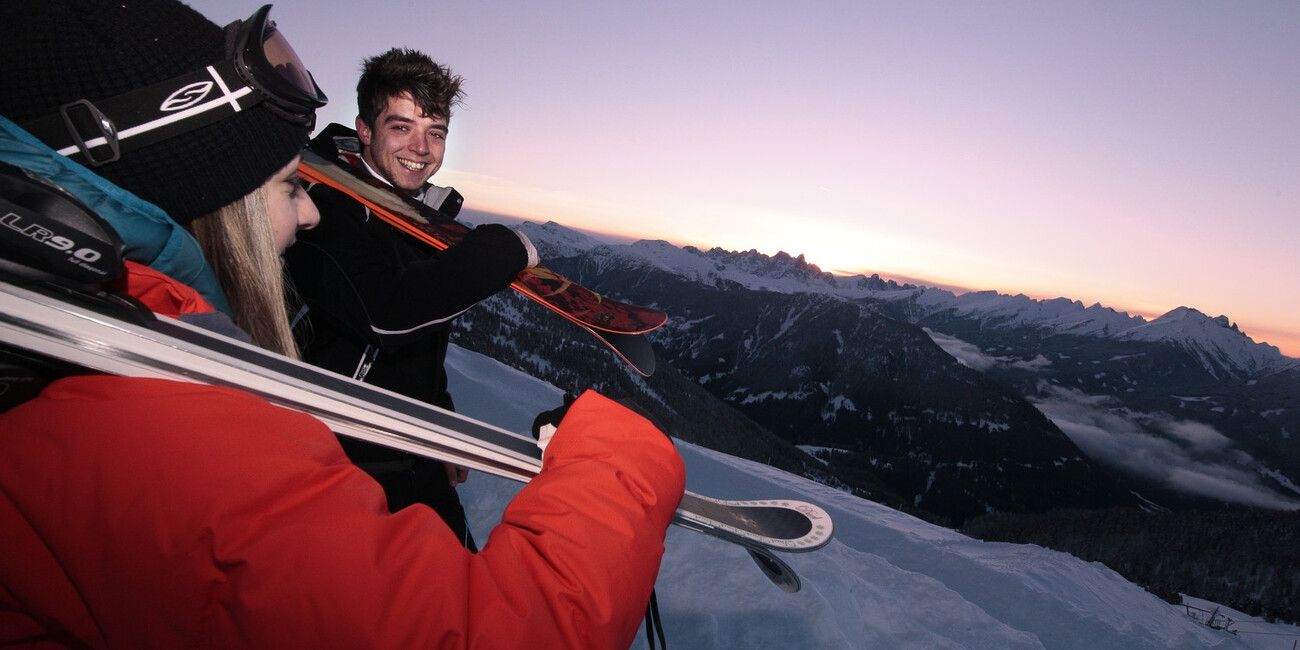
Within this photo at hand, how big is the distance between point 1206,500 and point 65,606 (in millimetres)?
243051

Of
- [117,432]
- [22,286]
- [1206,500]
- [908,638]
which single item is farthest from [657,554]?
Answer: [1206,500]

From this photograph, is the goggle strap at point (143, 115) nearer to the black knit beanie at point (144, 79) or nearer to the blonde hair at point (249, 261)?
the black knit beanie at point (144, 79)

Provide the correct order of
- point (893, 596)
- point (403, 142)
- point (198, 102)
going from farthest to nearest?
1. point (893, 596)
2. point (403, 142)
3. point (198, 102)

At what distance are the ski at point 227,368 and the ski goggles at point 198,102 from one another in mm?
365

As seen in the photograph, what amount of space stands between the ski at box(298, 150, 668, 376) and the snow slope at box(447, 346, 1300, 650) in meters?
1.66

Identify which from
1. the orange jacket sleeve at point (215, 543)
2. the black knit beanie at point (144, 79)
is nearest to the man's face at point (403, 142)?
the black knit beanie at point (144, 79)

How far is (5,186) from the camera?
0.80m

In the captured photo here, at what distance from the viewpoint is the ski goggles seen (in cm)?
105

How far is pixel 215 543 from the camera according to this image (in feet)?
2.57

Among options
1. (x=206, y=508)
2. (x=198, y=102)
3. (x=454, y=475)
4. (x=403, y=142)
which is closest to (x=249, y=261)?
(x=198, y=102)

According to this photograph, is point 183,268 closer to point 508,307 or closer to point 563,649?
point 563,649

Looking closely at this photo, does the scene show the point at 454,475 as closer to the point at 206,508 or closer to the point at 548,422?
the point at 548,422

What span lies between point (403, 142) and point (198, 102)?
5.05 feet

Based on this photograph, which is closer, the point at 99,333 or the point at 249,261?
the point at 99,333
